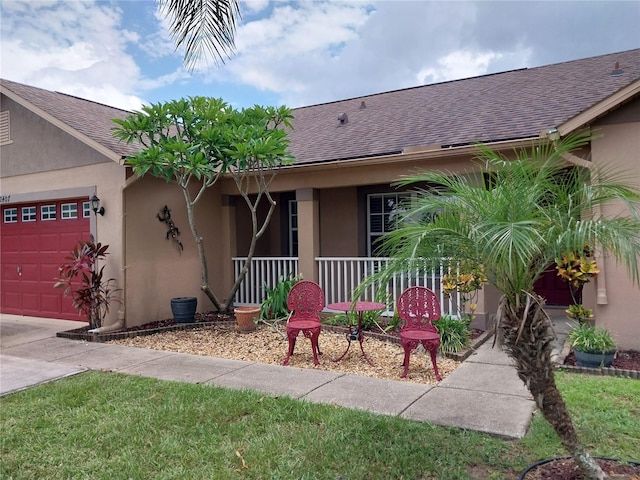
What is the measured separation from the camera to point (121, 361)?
6.82 m

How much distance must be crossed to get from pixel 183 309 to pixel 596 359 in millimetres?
6940

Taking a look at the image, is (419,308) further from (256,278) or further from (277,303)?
(256,278)

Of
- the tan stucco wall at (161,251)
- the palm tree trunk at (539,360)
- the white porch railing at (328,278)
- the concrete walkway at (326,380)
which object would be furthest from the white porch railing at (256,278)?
the palm tree trunk at (539,360)

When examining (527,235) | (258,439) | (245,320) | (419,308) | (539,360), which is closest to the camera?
(527,235)

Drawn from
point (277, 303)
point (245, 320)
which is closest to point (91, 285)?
point (245, 320)

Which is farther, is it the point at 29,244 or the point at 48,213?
the point at 29,244

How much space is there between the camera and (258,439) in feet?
13.0

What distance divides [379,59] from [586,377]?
1341cm

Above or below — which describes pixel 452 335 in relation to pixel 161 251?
below

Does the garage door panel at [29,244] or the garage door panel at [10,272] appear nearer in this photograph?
the garage door panel at [29,244]

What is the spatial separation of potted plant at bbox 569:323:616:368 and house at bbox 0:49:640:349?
4.56 ft

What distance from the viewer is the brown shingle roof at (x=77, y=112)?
9.21 m

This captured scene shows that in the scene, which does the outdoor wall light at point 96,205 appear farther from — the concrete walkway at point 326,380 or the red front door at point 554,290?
the red front door at point 554,290

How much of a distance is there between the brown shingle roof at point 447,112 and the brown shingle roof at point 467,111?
0.06ft
